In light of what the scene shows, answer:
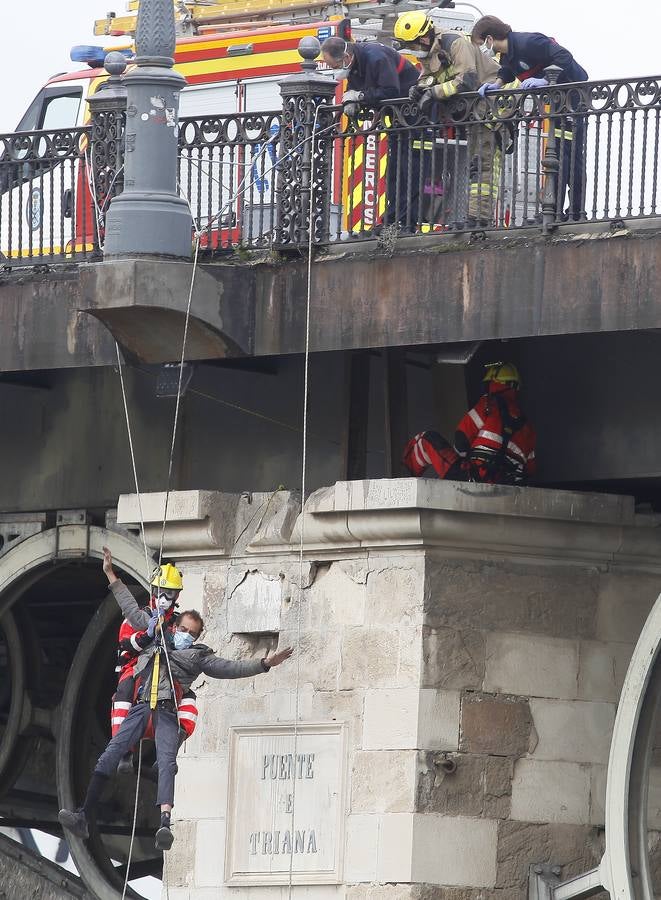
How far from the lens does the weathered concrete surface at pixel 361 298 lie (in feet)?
58.4

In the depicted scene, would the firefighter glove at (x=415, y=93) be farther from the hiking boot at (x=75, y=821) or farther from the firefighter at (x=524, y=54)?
the hiking boot at (x=75, y=821)

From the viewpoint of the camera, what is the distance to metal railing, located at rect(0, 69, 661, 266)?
59.8 feet

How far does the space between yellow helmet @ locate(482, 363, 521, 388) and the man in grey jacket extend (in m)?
2.60

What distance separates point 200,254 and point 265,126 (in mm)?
1117

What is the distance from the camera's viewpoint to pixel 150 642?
19.1 meters

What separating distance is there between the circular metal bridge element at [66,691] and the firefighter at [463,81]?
22.8 feet

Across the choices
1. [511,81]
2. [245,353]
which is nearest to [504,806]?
[245,353]

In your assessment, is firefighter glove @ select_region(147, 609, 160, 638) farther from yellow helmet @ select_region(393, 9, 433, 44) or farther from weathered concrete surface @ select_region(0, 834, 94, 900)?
weathered concrete surface @ select_region(0, 834, 94, 900)

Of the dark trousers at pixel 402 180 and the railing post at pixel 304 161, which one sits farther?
the railing post at pixel 304 161

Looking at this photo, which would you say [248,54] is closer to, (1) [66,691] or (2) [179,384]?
(2) [179,384]

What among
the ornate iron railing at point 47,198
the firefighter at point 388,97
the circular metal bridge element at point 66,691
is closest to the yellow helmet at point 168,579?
the firefighter at point 388,97

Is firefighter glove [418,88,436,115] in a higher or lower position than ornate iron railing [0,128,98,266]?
lower

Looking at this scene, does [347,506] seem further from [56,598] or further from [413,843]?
[56,598]

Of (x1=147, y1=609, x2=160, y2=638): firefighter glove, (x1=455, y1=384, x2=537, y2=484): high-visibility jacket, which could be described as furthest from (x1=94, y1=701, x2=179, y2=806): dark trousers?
(x1=455, y1=384, x2=537, y2=484): high-visibility jacket
